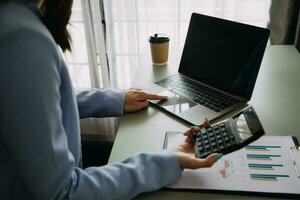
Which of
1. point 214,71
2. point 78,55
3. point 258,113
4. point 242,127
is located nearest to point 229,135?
point 242,127

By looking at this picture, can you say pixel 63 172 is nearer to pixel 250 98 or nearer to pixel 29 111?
pixel 29 111

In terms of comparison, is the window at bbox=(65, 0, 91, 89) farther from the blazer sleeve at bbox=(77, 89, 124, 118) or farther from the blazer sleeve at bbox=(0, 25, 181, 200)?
the blazer sleeve at bbox=(0, 25, 181, 200)

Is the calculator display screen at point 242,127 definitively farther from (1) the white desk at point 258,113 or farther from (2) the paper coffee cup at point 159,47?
(2) the paper coffee cup at point 159,47

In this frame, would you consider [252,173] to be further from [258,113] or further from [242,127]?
[258,113]

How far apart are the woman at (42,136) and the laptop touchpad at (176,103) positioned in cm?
24

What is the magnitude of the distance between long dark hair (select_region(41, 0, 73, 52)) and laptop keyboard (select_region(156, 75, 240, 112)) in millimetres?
381

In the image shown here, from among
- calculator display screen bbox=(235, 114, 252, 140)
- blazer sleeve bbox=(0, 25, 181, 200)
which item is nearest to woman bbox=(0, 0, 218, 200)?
blazer sleeve bbox=(0, 25, 181, 200)

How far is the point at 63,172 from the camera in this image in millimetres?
616

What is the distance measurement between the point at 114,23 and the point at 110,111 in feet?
2.62

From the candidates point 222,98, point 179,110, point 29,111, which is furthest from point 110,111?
point 29,111

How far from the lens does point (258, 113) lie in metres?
0.98

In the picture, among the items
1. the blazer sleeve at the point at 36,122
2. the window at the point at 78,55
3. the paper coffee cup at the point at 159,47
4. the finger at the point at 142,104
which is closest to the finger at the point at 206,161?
the blazer sleeve at the point at 36,122

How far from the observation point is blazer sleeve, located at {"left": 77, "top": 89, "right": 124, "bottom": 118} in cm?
101

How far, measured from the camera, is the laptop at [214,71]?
98 cm
